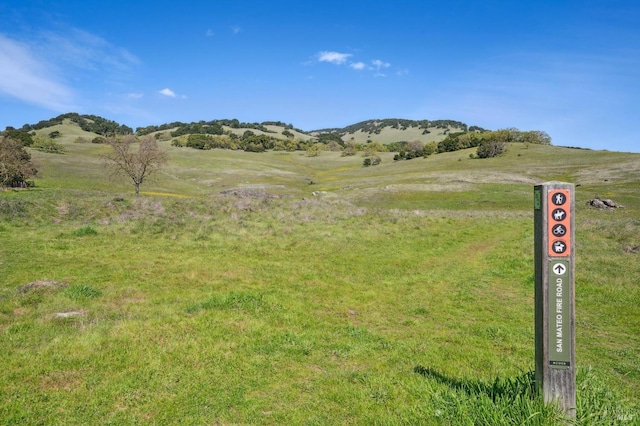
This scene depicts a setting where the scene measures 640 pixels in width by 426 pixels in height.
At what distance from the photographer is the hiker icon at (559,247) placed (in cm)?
536

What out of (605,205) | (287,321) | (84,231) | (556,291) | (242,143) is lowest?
(605,205)

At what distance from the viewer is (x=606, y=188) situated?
205ft

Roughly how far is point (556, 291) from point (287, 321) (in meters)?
7.69

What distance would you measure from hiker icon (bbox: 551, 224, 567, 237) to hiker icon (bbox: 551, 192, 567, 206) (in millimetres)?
329

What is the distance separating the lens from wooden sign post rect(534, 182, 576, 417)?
5352 mm

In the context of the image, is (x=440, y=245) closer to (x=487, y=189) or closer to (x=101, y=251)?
(x=101, y=251)

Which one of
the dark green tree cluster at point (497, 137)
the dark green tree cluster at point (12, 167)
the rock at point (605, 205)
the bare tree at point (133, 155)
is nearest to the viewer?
the dark green tree cluster at point (12, 167)

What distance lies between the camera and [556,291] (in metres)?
5.44

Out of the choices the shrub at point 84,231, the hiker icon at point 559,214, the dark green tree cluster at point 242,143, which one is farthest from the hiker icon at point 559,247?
the dark green tree cluster at point 242,143

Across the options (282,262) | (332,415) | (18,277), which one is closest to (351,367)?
(332,415)

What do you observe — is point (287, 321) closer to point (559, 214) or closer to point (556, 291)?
point (556, 291)

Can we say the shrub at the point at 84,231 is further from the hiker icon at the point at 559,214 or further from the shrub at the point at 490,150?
the shrub at the point at 490,150

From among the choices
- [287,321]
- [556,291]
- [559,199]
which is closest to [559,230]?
[559,199]

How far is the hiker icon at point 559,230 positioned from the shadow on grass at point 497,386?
2.50m
